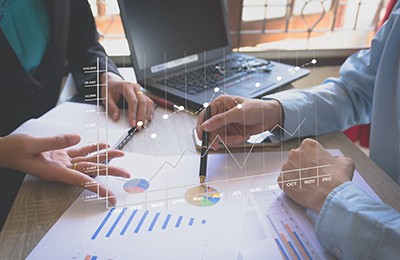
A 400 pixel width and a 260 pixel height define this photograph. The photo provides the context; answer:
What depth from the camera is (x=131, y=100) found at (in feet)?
2.43

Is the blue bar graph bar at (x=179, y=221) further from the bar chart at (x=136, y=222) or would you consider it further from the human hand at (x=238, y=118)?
the human hand at (x=238, y=118)

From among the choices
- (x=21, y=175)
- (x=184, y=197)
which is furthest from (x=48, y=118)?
(x=184, y=197)

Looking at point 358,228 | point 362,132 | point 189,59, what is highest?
point 189,59

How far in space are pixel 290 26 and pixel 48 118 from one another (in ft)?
1.74

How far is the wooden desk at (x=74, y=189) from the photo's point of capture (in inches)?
18.9

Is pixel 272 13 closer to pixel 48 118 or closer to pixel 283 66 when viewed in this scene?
pixel 283 66

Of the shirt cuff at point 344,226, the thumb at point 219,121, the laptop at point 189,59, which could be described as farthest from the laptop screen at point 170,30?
the shirt cuff at point 344,226

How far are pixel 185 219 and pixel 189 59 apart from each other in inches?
17.2

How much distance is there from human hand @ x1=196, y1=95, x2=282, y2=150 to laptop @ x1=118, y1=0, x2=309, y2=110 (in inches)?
1.9

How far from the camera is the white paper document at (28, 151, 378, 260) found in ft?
1.52

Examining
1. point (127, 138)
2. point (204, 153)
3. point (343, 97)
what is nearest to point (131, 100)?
point (127, 138)

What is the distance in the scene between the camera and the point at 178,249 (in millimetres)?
464

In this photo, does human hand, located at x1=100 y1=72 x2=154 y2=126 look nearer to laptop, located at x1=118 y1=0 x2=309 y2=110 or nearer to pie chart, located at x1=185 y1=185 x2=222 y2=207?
laptop, located at x1=118 y1=0 x2=309 y2=110

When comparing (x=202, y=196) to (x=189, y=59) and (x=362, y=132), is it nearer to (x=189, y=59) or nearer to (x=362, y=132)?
Answer: (x=189, y=59)
